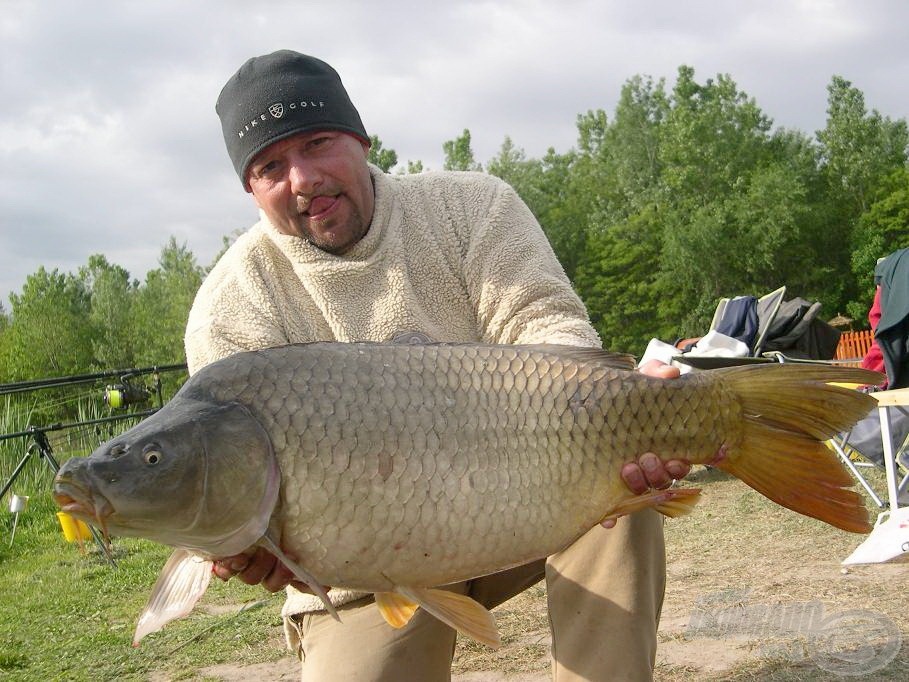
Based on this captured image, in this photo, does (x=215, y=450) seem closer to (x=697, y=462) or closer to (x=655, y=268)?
(x=697, y=462)

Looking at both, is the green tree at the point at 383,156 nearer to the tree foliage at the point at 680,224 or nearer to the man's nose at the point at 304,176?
the tree foliage at the point at 680,224

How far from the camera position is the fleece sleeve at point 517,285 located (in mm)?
2111

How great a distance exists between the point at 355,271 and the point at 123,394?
411 cm

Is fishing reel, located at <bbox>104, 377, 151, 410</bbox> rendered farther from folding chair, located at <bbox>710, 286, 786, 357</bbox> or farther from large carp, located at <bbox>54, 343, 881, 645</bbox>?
large carp, located at <bbox>54, 343, 881, 645</bbox>

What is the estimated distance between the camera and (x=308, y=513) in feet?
4.53

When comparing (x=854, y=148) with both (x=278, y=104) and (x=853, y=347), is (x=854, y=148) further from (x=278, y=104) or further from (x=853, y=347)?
(x=278, y=104)

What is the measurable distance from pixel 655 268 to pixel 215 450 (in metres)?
32.9

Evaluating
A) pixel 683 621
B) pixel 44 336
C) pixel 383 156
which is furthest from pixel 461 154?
pixel 683 621

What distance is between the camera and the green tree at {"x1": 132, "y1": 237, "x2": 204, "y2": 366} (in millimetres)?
33688

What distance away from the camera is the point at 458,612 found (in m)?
1.47

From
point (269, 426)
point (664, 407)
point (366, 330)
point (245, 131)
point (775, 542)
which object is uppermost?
point (245, 131)

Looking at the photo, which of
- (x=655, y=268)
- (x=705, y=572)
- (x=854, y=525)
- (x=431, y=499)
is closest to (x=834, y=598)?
(x=705, y=572)

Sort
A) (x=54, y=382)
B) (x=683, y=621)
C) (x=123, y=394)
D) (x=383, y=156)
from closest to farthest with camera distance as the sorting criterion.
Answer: (x=683, y=621), (x=54, y=382), (x=123, y=394), (x=383, y=156)

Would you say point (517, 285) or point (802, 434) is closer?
point (802, 434)
